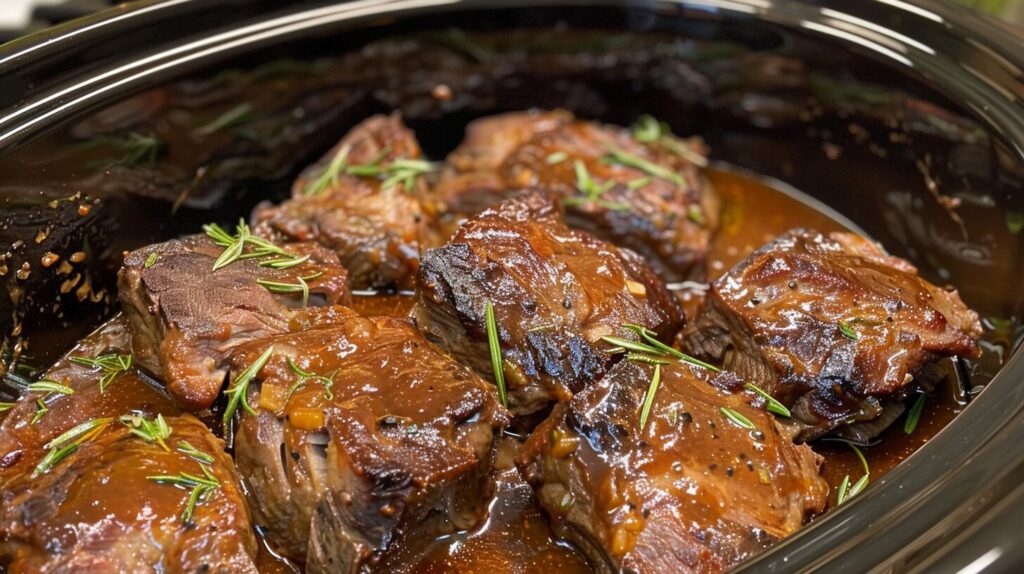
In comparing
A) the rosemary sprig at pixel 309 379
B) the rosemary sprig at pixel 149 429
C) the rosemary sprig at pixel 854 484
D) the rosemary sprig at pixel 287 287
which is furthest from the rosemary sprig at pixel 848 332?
the rosemary sprig at pixel 149 429

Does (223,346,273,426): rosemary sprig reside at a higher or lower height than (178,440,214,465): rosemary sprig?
higher

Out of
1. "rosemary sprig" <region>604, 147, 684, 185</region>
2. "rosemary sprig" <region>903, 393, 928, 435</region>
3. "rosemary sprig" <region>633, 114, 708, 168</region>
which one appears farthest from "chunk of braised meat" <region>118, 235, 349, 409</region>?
"rosemary sprig" <region>903, 393, 928, 435</region>

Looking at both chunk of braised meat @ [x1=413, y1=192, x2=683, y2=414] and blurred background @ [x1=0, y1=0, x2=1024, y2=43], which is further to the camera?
blurred background @ [x1=0, y1=0, x2=1024, y2=43]

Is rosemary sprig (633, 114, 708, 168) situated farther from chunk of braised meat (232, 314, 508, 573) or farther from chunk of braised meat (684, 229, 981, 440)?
chunk of braised meat (232, 314, 508, 573)

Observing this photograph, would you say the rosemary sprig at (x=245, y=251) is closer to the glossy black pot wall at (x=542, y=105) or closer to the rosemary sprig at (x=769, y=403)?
the glossy black pot wall at (x=542, y=105)

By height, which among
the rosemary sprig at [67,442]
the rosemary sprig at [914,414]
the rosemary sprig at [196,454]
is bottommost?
the rosemary sprig at [67,442]

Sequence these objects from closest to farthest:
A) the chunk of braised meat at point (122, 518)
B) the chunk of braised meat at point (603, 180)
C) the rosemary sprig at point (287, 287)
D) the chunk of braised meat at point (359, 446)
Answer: the chunk of braised meat at point (122, 518)
the chunk of braised meat at point (359, 446)
the rosemary sprig at point (287, 287)
the chunk of braised meat at point (603, 180)

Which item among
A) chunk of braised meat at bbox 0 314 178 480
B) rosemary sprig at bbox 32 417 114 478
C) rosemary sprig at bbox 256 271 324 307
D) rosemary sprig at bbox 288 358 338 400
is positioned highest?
rosemary sprig at bbox 288 358 338 400

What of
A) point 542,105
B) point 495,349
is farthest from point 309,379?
point 542,105

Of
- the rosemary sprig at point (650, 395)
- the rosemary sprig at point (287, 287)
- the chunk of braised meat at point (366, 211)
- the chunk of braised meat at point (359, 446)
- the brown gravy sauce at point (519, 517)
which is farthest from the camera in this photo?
the chunk of braised meat at point (366, 211)

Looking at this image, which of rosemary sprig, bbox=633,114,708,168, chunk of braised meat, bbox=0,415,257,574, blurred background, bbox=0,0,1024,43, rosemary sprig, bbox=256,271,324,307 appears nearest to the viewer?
chunk of braised meat, bbox=0,415,257,574

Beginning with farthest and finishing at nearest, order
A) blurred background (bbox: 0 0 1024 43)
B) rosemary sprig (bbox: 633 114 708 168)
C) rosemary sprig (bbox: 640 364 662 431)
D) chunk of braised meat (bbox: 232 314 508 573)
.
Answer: blurred background (bbox: 0 0 1024 43), rosemary sprig (bbox: 633 114 708 168), rosemary sprig (bbox: 640 364 662 431), chunk of braised meat (bbox: 232 314 508 573)
